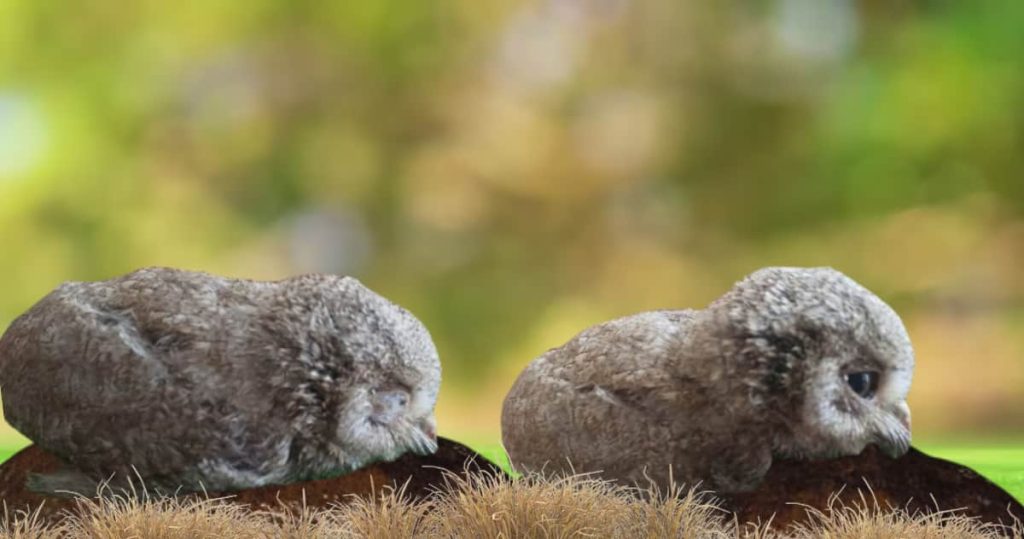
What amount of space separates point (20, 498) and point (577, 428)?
4.73 feet

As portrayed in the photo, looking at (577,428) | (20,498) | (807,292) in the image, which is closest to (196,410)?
(20,498)

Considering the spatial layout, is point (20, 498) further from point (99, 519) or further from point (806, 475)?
point (806, 475)

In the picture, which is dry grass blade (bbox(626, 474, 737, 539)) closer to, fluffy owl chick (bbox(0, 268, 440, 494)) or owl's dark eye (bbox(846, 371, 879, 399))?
owl's dark eye (bbox(846, 371, 879, 399))

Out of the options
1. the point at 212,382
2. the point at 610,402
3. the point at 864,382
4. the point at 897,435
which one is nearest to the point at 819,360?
the point at 864,382

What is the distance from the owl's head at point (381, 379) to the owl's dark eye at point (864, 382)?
1.04 m

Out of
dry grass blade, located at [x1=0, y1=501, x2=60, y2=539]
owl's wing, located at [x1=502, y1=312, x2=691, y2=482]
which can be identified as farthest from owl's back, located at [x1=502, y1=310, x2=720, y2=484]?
dry grass blade, located at [x1=0, y1=501, x2=60, y2=539]

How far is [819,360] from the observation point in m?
→ 2.79

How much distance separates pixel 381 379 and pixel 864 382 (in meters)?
1.20

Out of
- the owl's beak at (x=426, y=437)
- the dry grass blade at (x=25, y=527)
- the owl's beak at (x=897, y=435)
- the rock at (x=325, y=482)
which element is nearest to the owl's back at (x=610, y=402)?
the rock at (x=325, y=482)

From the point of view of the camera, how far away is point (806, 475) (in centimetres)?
292

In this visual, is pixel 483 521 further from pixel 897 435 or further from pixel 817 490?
pixel 897 435

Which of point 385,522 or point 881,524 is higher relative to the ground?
point 881,524

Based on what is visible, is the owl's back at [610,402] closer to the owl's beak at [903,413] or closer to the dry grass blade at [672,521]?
the dry grass blade at [672,521]

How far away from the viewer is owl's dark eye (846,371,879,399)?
286 cm
